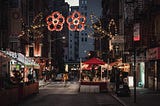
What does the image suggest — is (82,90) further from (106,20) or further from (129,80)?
(106,20)

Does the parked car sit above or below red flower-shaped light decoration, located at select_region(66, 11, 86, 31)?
below

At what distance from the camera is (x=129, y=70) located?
56062 mm

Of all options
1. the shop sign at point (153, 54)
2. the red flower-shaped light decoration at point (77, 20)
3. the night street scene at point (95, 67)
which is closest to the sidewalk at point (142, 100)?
the night street scene at point (95, 67)

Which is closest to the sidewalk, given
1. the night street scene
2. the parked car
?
the night street scene

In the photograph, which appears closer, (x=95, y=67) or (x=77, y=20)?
(x=77, y=20)

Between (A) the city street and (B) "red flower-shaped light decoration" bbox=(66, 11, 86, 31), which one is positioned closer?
(A) the city street

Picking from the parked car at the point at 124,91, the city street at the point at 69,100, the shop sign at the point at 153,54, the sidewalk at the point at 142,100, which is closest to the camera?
the sidewalk at the point at 142,100

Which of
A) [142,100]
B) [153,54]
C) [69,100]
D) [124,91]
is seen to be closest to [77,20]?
[153,54]

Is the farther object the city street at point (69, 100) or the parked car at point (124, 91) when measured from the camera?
the parked car at point (124, 91)

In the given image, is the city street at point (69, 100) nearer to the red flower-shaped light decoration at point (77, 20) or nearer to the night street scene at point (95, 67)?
the night street scene at point (95, 67)

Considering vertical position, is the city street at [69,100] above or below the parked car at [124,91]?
below

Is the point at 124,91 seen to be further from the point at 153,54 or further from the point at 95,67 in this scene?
the point at 95,67

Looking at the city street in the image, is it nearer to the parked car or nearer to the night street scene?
the night street scene

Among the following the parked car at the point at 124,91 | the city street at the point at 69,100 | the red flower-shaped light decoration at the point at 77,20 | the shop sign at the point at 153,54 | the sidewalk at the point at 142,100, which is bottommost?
the city street at the point at 69,100
